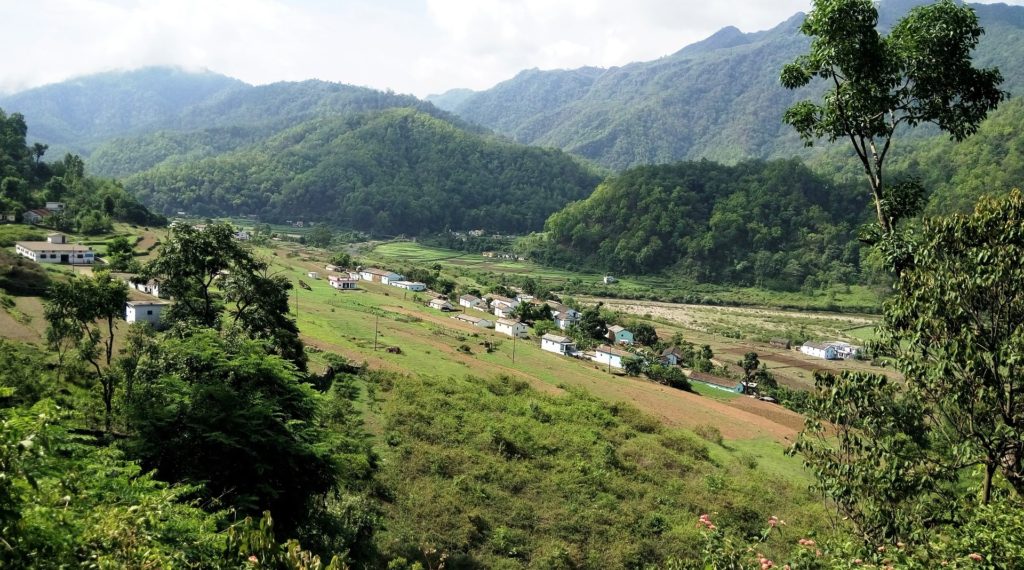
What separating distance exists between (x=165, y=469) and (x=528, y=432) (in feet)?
56.4

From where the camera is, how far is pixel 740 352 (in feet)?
201

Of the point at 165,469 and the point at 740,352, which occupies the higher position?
the point at 165,469

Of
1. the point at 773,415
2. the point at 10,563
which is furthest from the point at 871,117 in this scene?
the point at 773,415

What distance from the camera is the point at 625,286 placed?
10600 centimetres

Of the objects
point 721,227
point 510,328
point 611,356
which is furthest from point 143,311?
point 721,227

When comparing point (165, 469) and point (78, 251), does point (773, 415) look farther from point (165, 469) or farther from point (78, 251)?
point (78, 251)

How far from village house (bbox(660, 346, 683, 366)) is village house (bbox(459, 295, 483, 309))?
2184 cm

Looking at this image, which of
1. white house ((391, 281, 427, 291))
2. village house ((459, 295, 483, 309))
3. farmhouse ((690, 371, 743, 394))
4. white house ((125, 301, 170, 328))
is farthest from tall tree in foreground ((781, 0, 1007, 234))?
white house ((391, 281, 427, 291))

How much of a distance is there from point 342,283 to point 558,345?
24399 millimetres

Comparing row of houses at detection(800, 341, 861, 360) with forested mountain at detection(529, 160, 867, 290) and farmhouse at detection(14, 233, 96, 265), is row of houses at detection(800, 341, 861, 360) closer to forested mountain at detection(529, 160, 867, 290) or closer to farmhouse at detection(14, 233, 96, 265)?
forested mountain at detection(529, 160, 867, 290)

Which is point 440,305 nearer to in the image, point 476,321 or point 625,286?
point 476,321

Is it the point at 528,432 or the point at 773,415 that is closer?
the point at 528,432

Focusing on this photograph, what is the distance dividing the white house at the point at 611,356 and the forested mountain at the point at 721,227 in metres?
68.1

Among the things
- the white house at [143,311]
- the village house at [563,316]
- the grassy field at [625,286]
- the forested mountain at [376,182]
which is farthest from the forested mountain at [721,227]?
the white house at [143,311]
